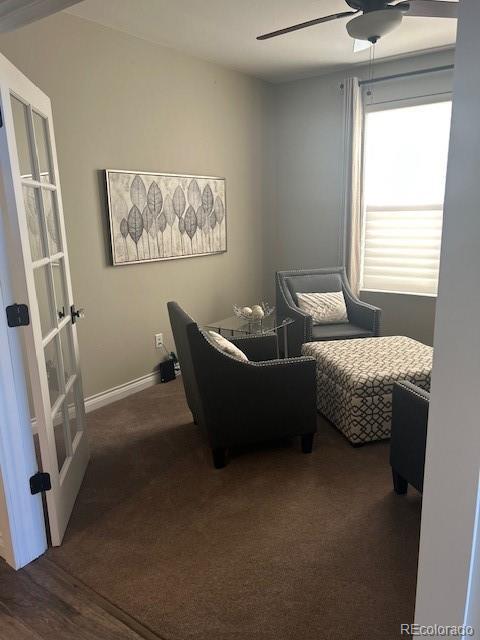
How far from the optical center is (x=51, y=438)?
2094 mm

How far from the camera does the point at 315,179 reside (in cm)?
491

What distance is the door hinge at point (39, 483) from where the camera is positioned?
6.66 ft

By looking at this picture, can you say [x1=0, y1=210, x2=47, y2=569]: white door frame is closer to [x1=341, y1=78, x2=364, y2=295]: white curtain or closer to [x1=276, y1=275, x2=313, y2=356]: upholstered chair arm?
[x1=276, y1=275, x2=313, y2=356]: upholstered chair arm

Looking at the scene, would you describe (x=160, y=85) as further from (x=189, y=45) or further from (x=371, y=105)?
(x=371, y=105)

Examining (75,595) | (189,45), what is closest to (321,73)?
(189,45)

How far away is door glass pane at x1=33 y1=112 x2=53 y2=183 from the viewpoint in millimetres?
2213

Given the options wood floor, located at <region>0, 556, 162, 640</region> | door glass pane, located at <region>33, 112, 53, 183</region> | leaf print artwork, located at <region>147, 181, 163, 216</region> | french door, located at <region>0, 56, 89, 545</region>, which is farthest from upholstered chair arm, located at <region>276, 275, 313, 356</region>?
wood floor, located at <region>0, 556, 162, 640</region>

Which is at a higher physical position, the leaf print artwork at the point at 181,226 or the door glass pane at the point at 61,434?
the leaf print artwork at the point at 181,226

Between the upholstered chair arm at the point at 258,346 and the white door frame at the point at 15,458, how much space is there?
1.53 meters

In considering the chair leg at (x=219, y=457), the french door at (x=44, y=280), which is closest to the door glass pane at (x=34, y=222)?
the french door at (x=44, y=280)

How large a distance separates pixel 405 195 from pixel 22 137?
348 cm

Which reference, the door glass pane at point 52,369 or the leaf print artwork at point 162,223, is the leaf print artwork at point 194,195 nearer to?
the leaf print artwork at point 162,223

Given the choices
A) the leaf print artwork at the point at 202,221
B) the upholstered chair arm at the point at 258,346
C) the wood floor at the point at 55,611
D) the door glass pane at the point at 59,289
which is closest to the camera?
the wood floor at the point at 55,611

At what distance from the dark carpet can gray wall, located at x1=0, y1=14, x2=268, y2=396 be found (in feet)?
3.44
